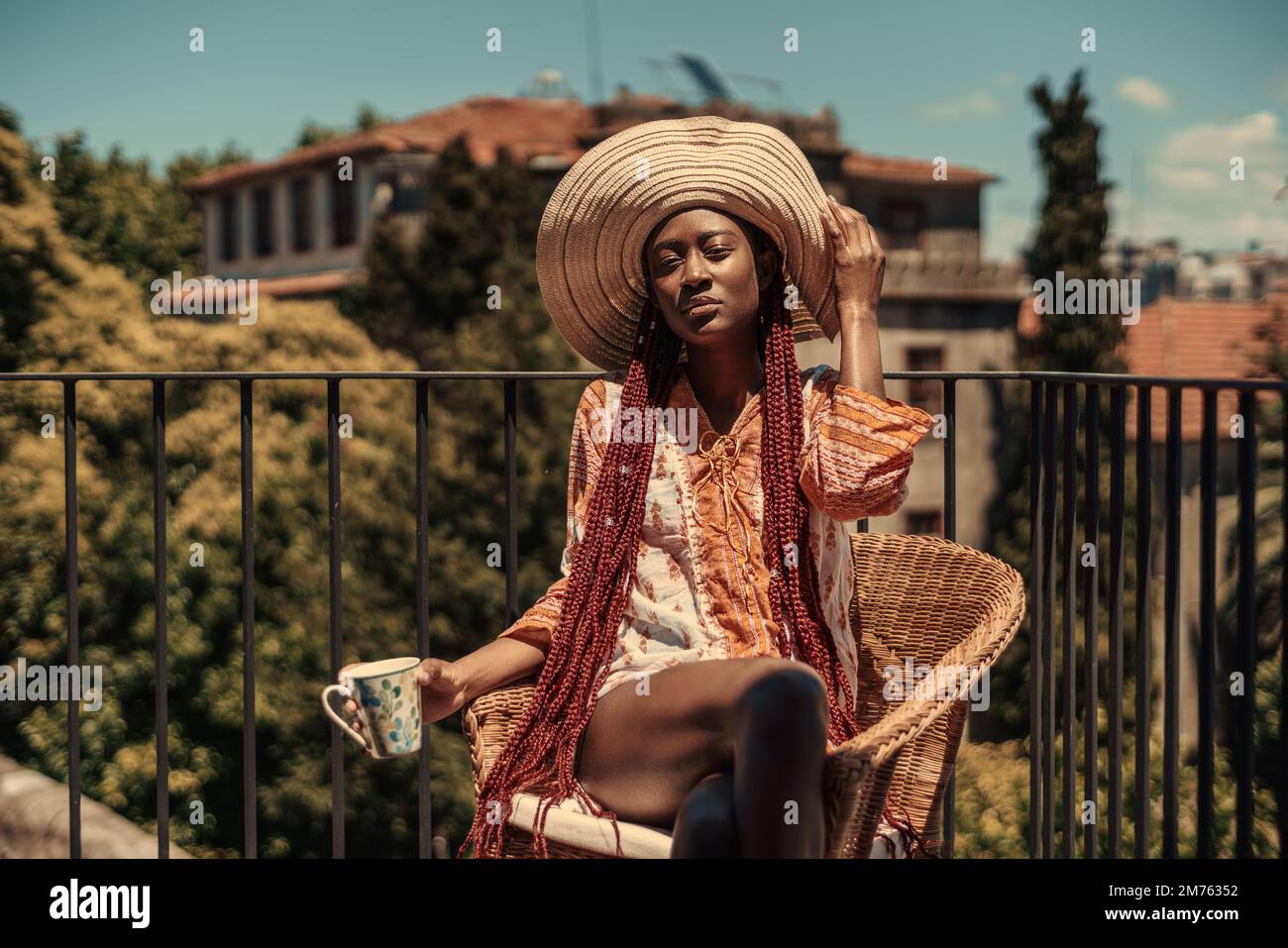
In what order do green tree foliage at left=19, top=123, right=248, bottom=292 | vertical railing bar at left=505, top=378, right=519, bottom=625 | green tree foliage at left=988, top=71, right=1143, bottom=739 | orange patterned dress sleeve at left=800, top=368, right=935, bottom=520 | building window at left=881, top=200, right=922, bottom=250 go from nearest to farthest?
orange patterned dress sleeve at left=800, top=368, right=935, bottom=520, vertical railing bar at left=505, top=378, right=519, bottom=625, green tree foliage at left=19, top=123, right=248, bottom=292, green tree foliage at left=988, top=71, right=1143, bottom=739, building window at left=881, top=200, right=922, bottom=250

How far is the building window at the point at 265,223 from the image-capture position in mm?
38938

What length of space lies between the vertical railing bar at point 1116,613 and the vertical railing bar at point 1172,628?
0.15 metres

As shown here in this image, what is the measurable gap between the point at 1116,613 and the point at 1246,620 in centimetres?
49

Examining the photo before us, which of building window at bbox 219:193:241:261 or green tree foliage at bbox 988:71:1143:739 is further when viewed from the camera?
building window at bbox 219:193:241:261

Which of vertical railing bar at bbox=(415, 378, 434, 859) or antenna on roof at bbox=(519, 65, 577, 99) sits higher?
antenna on roof at bbox=(519, 65, 577, 99)

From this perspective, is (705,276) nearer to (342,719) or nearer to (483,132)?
(342,719)

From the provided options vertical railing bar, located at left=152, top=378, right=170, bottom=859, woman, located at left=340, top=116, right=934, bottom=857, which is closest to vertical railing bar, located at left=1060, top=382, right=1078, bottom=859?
woman, located at left=340, top=116, right=934, bottom=857

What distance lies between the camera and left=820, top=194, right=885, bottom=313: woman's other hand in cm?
242

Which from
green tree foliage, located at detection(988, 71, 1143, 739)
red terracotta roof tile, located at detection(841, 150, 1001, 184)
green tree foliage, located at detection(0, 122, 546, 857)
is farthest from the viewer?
red terracotta roof tile, located at detection(841, 150, 1001, 184)

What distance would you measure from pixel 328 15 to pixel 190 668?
19.0 meters

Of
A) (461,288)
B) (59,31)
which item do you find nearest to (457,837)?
(461,288)

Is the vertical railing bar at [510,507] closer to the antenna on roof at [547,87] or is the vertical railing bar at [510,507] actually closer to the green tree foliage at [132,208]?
the green tree foliage at [132,208]

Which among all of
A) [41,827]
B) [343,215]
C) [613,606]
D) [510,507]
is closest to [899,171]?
[343,215]

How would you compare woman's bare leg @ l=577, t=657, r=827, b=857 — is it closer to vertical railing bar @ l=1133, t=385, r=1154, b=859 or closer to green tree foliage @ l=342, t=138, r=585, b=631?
vertical railing bar @ l=1133, t=385, r=1154, b=859
